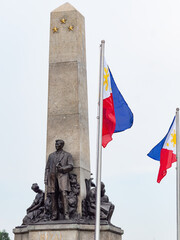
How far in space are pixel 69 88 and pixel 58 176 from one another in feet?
9.78

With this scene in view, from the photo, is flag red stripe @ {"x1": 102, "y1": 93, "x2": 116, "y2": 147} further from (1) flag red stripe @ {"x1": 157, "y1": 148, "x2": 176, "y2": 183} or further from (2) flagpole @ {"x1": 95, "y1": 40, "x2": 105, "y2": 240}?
(1) flag red stripe @ {"x1": 157, "y1": 148, "x2": 176, "y2": 183}

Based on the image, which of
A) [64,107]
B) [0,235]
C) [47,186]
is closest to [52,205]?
[47,186]

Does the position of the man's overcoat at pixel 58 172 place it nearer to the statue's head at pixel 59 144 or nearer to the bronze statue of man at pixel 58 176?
the bronze statue of man at pixel 58 176

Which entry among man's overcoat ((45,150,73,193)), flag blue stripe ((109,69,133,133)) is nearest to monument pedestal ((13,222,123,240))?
man's overcoat ((45,150,73,193))

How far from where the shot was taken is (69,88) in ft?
81.5

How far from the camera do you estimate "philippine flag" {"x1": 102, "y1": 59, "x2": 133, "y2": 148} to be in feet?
68.6

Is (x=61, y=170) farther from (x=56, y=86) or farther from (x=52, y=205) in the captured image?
(x=56, y=86)

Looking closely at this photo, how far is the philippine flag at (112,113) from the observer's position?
2091 centimetres

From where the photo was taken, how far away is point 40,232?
913 inches

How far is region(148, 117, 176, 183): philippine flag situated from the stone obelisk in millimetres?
2208

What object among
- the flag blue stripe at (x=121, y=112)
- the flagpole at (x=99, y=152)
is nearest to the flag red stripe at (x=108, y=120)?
the flag blue stripe at (x=121, y=112)

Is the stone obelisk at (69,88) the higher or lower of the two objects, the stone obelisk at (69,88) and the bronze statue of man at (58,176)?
the higher

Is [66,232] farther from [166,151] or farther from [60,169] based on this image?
[166,151]

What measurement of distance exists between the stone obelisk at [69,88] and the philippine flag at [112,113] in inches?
131
